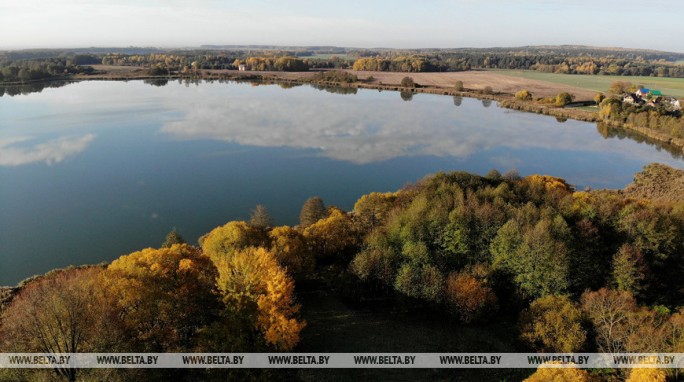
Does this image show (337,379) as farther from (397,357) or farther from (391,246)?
(391,246)

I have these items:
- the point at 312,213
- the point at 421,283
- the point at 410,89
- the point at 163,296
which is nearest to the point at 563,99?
the point at 410,89

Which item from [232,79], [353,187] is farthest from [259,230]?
[232,79]

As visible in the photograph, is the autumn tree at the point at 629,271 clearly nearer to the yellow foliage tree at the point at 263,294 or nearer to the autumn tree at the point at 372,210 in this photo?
the autumn tree at the point at 372,210

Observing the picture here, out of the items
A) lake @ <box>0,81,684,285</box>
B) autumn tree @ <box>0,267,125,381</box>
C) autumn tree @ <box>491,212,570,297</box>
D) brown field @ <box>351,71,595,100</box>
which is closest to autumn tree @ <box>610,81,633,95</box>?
brown field @ <box>351,71,595,100</box>

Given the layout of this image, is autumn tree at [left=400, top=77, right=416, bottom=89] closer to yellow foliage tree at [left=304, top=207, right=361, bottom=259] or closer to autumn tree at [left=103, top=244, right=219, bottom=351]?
yellow foliage tree at [left=304, top=207, right=361, bottom=259]

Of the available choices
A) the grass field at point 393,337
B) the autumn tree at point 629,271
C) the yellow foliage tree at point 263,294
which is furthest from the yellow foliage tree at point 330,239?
the autumn tree at point 629,271

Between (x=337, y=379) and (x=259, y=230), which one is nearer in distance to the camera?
(x=337, y=379)

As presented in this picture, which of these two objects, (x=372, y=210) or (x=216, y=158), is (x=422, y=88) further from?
(x=372, y=210)
